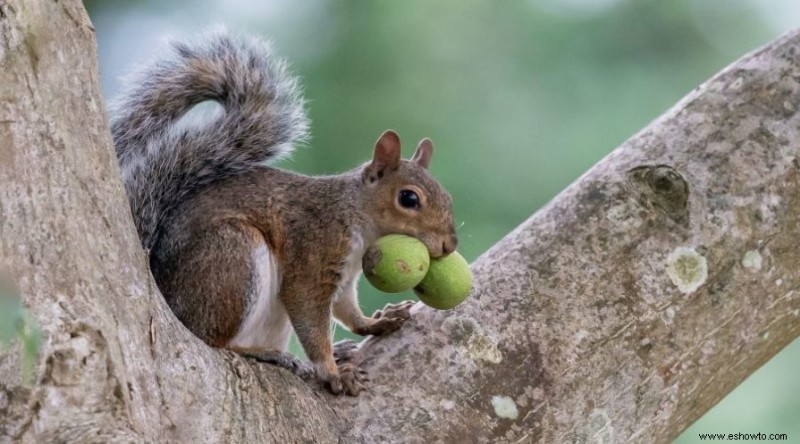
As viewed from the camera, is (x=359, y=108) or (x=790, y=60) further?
(x=359, y=108)

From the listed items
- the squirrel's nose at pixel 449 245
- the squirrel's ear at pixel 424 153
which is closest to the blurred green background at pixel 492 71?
the squirrel's ear at pixel 424 153

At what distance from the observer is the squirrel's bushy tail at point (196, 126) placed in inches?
93.4

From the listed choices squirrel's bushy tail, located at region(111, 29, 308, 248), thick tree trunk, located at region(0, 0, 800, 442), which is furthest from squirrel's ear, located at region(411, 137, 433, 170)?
thick tree trunk, located at region(0, 0, 800, 442)

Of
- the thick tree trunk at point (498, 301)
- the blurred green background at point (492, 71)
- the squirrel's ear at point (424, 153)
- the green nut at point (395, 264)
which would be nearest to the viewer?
the thick tree trunk at point (498, 301)

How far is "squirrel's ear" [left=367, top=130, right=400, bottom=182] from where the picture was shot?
8.51 ft

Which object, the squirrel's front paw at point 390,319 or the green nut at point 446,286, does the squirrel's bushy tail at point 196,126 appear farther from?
the green nut at point 446,286

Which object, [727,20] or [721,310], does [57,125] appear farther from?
[727,20]

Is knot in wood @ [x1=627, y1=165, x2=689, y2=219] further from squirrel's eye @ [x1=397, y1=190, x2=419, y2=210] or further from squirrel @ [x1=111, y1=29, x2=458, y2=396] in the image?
squirrel's eye @ [x1=397, y1=190, x2=419, y2=210]

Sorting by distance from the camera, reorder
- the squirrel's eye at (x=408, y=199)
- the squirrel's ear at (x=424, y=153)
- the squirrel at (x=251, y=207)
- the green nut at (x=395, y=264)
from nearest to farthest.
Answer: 1. the green nut at (x=395, y=264)
2. the squirrel at (x=251, y=207)
3. the squirrel's eye at (x=408, y=199)
4. the squirrel's ear at (x=424, y=153)

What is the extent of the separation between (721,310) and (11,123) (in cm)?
137

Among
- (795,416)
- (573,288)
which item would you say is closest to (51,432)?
(573,288)

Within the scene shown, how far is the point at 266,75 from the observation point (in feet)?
8.41

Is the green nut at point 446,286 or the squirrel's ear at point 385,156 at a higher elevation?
the squirrel's ear at point 385,156

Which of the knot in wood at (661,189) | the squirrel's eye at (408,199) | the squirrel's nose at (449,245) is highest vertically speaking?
the squirrel's eye at (408,199)
